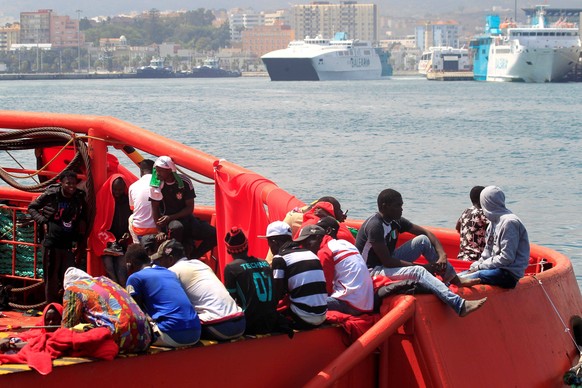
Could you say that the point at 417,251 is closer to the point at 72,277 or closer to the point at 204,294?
Answer: the point at 204,294

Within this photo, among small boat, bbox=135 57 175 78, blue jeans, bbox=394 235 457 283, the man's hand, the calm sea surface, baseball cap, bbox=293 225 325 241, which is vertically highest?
baseball cap, bbox=293 225 325 241

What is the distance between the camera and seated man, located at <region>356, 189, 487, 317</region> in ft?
28.1

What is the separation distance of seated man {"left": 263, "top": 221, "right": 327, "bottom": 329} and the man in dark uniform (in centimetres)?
255

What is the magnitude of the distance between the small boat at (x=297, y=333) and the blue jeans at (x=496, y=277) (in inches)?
3.3

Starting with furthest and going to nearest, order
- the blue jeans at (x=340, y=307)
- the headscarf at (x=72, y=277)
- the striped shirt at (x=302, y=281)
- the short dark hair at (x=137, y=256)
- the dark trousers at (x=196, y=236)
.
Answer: the dark trousers at (x=196, y=236) < the blue jeans at (x=340, y=307) < the striped shirt at (x=302, y=281) < the short dark hair at (x=137, y=256) < the headscarf at (x=72, y=277)

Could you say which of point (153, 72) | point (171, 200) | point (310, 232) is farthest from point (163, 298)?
point (153, 72)

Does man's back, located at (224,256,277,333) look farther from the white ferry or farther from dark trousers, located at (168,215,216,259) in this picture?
the white ferry

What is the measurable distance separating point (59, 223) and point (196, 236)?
49.4 inches

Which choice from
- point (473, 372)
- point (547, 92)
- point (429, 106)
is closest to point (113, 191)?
point (473, 372)

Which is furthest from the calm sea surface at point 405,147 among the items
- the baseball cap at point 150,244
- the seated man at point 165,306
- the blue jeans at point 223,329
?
the seated man at point 165,306

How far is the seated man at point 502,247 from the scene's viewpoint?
9047 millimetres

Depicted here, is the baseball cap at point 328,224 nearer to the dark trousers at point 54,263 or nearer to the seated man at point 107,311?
the seated man at point 107,311

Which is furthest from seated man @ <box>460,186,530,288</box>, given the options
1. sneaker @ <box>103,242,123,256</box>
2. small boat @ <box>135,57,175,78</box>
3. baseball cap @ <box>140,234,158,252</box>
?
small boat @ <box>135,57,175,78</box>

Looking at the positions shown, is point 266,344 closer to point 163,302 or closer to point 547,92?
point 163,302
